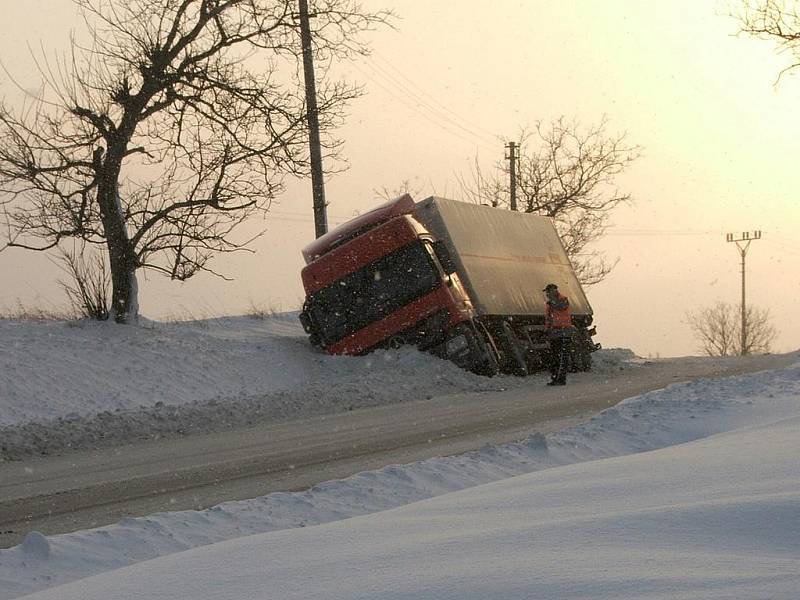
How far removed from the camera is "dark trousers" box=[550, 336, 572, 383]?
761 inches

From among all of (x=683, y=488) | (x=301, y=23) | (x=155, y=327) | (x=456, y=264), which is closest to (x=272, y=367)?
(x=155, y=327)

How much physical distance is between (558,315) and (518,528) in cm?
1559

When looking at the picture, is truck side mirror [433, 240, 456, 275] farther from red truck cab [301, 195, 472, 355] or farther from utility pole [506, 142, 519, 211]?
utility pole [506, 142, 519, 211]

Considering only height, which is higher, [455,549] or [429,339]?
[429,339]

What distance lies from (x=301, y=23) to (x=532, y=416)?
1347cm

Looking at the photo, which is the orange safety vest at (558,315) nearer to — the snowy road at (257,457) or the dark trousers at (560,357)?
the dark trousers at (560,357)

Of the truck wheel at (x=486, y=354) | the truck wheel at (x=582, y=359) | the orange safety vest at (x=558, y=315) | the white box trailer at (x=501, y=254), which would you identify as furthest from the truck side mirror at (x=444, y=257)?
the truck wheel at (x=582, y=359)

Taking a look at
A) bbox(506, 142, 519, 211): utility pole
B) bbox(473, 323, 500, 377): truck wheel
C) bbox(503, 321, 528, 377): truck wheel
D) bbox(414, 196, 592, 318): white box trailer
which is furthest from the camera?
bbox(506, 142, 519, 211): utility pole

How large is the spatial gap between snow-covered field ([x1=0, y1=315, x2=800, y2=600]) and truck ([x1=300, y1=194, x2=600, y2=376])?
694 cm

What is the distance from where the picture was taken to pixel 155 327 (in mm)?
23406

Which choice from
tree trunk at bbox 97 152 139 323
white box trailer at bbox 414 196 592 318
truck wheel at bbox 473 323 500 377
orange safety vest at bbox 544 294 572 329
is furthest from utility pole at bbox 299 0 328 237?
orange safety vest at bbox 544 294 572 329

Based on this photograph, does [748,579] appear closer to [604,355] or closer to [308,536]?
[308,536]

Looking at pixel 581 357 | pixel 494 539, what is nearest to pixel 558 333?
pixel 581 357

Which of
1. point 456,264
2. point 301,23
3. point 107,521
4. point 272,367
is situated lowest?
point 107,521
